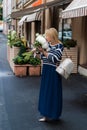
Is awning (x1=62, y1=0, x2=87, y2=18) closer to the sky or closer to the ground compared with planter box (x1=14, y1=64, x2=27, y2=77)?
closer to the sky

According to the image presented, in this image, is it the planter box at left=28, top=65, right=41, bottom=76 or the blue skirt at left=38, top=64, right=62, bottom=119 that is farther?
the planter box at left=28, top=65, right=41, bottom=76

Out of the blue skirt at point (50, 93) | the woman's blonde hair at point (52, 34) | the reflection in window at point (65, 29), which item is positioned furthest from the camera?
the reflection in window at point (65, 29)

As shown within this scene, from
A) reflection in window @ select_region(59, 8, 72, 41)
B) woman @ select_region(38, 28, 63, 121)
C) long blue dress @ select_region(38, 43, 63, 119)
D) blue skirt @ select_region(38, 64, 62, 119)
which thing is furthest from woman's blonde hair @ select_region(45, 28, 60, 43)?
reflection in window @ select_region(59, 8, 72, 41)

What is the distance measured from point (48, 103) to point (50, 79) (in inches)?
17.9

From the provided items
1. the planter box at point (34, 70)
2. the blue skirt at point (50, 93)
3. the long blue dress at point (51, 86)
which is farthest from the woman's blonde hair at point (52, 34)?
the planter box at point (34, 70)

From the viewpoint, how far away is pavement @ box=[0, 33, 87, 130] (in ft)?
25.1

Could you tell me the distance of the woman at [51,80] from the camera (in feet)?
24.6

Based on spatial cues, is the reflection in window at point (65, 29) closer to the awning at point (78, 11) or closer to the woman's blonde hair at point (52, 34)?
the awning at point (78, 11)

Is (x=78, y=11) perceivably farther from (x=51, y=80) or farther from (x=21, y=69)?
(x=21, y=69)

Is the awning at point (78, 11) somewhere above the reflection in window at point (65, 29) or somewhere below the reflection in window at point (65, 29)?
above

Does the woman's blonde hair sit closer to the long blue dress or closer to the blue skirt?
the long blue dress

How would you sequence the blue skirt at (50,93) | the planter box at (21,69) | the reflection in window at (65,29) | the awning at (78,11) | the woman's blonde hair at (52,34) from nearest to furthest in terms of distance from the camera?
the woman's blonde hair at (52,34)
the blue skirt at (50,93)
the awning at (78,11)
the planter box at (21,69)
the reflection in window at (65,29)

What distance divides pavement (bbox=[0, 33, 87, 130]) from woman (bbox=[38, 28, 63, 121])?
10.2 inches

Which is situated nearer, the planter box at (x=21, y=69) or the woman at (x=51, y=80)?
the woman at (x=51, y=80)
